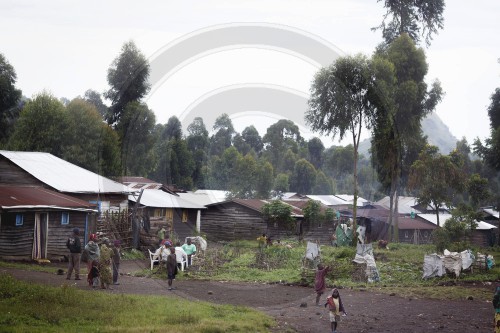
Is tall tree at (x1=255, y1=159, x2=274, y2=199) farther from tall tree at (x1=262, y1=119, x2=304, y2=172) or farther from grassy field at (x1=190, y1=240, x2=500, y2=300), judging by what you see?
grassy field at (x1=190, y1=240, x2=500, y2=300)

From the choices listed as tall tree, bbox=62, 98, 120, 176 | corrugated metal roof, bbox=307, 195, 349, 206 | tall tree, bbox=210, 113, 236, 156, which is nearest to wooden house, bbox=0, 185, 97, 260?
tall tree, bbox=62, 98, 120, 176

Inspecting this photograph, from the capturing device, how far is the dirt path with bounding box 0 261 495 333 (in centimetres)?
1518

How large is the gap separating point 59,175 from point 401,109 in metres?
30.0

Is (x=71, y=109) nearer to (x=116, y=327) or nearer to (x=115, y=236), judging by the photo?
(x=115, y=236)

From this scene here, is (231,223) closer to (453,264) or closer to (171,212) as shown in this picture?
(171,212)

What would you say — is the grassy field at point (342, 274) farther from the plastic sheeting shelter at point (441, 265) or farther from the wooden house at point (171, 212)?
the wooden house at point (171, 212)

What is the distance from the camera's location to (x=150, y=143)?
63.3 meters

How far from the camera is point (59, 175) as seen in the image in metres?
31.6

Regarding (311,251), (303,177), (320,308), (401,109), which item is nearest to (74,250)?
(320,308)

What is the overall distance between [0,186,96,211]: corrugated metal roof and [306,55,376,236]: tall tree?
2195 centimetres

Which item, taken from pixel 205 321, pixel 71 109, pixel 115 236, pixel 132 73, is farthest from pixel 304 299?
pixel 132 73

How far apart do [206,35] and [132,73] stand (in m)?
33.5

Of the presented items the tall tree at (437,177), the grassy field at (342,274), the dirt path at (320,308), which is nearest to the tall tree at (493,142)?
the tall tree at (437,177)

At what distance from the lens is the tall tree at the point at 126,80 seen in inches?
2581
